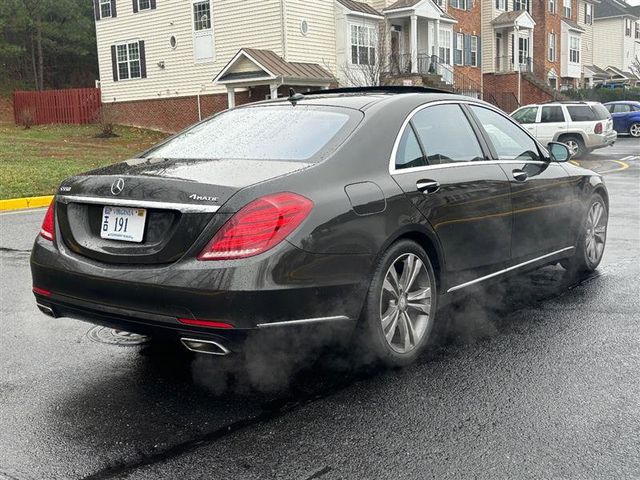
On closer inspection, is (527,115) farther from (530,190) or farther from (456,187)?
(456,187)

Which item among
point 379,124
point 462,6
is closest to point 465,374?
point 379,124

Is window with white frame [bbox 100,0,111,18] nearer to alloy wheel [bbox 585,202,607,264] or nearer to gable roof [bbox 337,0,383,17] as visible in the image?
gable roof [bbox 337,0,383,17]

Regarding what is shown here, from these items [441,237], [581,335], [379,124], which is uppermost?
[379,124]

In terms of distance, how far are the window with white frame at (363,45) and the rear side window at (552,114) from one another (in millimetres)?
8370

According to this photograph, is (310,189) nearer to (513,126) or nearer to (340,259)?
(340,259)

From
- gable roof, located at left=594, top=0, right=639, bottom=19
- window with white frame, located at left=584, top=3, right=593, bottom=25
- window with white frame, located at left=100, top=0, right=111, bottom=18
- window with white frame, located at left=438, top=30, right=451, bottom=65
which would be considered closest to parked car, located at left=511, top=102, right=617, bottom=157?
window with white frame, located at left=438, top=30, right=451, bottom=65

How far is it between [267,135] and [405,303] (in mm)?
1277

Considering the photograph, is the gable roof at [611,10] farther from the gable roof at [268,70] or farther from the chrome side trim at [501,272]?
the chrome side trim at [501,272]

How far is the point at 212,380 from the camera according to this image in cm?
406

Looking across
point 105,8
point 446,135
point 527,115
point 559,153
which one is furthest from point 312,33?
point 446,135

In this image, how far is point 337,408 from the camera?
3.66 metres

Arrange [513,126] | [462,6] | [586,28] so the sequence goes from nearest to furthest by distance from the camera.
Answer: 1. [513,126]
2. [462,6]
3. [586,28]

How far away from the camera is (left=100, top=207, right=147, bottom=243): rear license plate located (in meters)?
3.64

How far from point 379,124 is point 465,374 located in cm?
152
